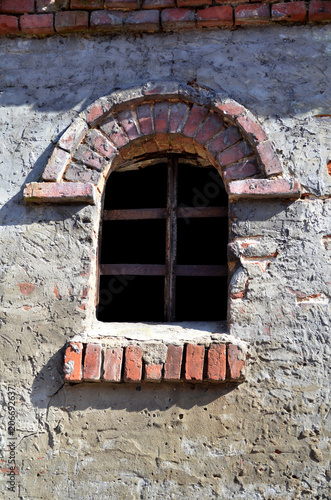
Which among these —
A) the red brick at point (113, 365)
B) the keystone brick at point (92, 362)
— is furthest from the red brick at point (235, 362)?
the keystone brick at point (92, 362)

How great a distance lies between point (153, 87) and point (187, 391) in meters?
1.68

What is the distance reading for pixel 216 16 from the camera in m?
2.82

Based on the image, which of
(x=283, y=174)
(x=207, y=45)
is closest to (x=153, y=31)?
(x=207, y=45)

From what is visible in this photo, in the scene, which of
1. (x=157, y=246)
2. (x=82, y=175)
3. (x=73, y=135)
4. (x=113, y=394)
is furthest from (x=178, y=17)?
(x=113, y=394)

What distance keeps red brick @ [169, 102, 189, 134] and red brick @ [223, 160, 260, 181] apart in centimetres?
38

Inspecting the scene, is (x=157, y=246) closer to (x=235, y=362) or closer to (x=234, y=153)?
(x=234, y=153)

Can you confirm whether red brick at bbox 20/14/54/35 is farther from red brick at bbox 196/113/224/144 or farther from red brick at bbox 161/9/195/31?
red brick at bbox 196/113/224/144

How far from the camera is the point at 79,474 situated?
95.0 inches

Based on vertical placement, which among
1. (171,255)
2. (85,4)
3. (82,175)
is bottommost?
(171,255)

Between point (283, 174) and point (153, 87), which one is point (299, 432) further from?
point (153, 87)

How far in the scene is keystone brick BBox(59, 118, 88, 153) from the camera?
8.97 feet

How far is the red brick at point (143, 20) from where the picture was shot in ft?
9.39

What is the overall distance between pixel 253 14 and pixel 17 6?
56.2 inches

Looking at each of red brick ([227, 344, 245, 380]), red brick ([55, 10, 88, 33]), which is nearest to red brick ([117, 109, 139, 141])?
red brick ([55, 10, 88, 33])
